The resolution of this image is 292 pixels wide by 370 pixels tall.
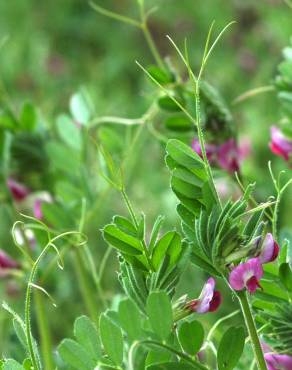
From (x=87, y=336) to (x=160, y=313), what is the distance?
5cm

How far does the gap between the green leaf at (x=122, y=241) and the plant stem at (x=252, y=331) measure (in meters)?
0.06

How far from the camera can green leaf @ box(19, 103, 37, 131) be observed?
813mm

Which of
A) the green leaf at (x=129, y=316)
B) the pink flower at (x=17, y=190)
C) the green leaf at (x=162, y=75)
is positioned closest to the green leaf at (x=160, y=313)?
the green leaf at (x=129, y=316)

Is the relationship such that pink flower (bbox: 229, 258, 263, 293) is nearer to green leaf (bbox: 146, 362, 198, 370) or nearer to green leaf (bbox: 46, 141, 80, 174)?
green leaf (bbox: 146, 362, 198, 370)

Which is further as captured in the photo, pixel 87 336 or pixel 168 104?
pixel 168 104

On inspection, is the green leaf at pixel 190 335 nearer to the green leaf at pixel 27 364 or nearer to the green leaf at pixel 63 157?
the green leaf at pixel 27 364

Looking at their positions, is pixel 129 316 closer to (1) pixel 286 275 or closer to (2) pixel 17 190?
(1) pixel 286 275

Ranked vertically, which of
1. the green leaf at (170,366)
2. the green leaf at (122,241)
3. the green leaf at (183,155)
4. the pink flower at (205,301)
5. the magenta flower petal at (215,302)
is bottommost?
the green leaf at (170,366)

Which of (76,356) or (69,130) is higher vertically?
(69,130)

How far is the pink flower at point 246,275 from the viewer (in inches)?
17.5

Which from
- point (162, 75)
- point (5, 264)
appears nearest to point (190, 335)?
point (162, 75)

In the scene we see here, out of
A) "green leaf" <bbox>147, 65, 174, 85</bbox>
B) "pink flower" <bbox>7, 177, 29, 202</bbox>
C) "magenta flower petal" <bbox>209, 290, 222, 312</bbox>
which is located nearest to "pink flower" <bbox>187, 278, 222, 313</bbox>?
"magenta flower petal" <bbox>209, 290, 222, 312</bbox>

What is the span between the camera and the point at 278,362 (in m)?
0.50

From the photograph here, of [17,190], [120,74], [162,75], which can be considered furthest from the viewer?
[120,74]
